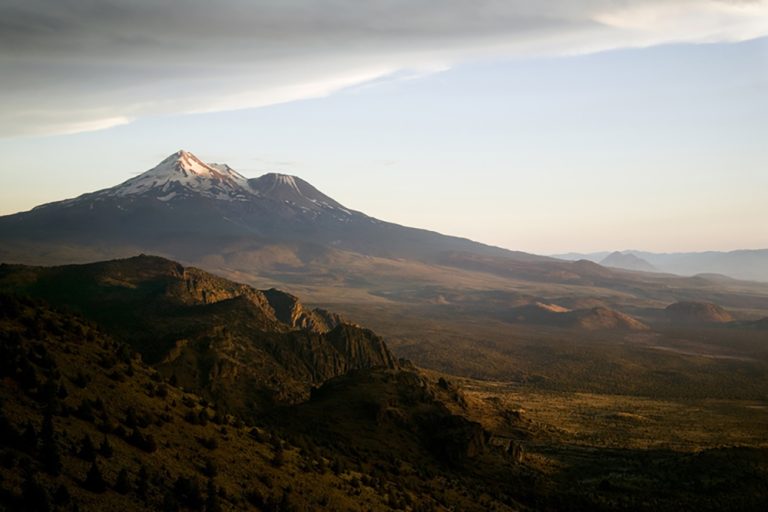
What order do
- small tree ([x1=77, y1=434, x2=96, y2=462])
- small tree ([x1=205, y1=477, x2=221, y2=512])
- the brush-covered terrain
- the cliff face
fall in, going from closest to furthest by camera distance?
small tree ([x1=77, y1=434, x2=96, y2=462]), small tree ([x1=205, y1=477, x2=221, y2=512]), the brush-covered terrain, the cliff face

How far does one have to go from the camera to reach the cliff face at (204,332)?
51.2m

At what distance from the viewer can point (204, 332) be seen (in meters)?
57.9

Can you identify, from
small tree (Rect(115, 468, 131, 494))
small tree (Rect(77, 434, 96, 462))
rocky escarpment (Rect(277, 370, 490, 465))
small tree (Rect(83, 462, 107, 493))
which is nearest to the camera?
small tree (Rect(83, 462, 107, 493))

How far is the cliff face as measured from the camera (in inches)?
2016

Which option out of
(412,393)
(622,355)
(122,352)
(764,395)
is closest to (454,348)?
(622,355)

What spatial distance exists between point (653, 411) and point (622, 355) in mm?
57643

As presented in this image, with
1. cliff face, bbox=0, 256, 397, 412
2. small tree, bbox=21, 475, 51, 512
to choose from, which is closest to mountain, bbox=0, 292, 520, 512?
small tree, bbox=21, 475, 51, 512

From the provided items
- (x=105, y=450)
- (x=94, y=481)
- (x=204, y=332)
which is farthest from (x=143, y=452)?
(x=204, y=332)

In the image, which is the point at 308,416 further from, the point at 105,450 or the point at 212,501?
the point at 105,450

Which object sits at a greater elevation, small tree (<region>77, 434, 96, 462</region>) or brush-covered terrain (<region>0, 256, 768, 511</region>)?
small tree (<region>77, 434, 96, 462</region>)

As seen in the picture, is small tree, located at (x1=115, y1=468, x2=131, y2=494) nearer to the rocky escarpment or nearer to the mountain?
the mountain

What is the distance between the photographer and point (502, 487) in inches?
1538

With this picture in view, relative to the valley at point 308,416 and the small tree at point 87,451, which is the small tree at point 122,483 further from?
the small tree at point 87,451

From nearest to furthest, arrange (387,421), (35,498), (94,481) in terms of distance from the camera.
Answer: (35,498) < (94,481) < (387,421)
